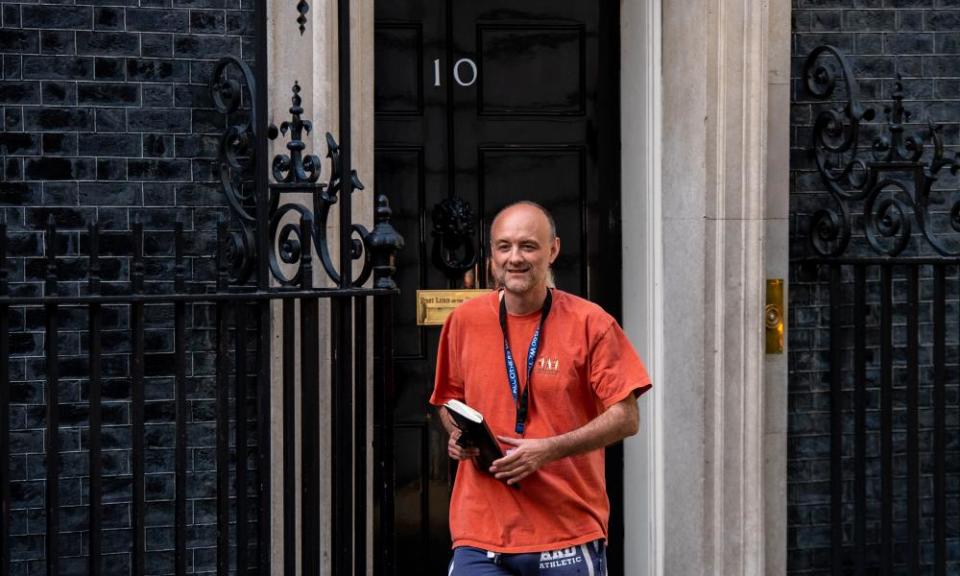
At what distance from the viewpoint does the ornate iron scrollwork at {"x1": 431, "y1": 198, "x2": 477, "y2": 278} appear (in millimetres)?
6574

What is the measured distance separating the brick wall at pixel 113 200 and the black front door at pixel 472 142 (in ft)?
2.89

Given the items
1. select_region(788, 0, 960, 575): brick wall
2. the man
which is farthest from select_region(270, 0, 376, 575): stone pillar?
select_region(788, 0, 960, 575): brick wall

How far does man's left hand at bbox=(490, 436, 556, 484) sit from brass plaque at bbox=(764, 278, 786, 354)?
2.38 m

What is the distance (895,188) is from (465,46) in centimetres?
200

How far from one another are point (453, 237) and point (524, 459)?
2507mm

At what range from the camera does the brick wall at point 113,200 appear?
5797 millimetres

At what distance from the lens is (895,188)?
6.66 meters

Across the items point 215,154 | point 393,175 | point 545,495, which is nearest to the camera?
point 545,495

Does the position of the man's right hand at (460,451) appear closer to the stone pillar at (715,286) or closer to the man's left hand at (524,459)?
the man's left hand at (524,459)

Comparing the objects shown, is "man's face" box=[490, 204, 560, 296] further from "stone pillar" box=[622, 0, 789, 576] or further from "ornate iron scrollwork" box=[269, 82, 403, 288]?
"stone pillar" box=[622, 0, 789, 576]

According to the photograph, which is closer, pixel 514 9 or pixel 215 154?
pixel 215 154

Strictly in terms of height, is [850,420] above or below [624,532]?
above

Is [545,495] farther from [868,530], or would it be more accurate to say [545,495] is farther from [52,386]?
[868,530]

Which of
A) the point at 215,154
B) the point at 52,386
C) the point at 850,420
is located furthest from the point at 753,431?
the point at 52,386
